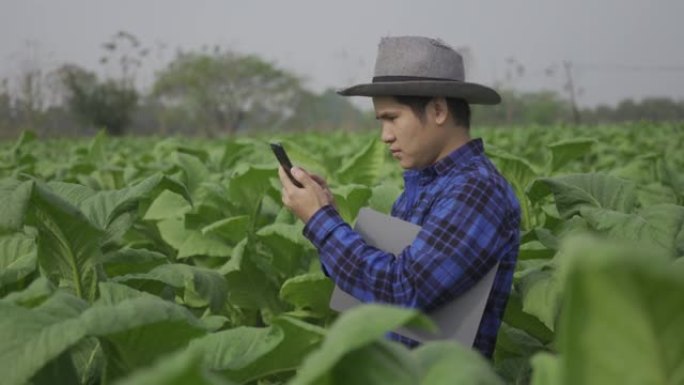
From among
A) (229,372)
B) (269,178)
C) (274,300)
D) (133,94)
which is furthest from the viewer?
(133,94)

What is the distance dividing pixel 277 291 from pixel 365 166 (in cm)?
101

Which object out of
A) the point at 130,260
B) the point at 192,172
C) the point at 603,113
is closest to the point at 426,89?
the point at 130,260

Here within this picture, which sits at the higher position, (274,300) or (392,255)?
(392,255)

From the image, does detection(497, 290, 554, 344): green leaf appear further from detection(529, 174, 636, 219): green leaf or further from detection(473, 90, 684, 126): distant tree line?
detection(473, 90, 684, 126): distant tree line

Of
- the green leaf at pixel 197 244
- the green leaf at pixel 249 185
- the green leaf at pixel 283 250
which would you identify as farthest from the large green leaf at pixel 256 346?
the green leaf at pixel 249 185

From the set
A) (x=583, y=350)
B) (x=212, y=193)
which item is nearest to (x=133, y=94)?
(x=212, y=193)

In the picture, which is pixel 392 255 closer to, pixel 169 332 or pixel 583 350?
pixel 169 332

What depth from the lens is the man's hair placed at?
2023 millimetres

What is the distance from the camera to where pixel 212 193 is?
11.2ft

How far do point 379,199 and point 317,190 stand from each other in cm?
111

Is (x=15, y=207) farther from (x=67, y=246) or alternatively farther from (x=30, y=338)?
(x=30, y=338)

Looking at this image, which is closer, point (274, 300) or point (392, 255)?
point (392, 255)

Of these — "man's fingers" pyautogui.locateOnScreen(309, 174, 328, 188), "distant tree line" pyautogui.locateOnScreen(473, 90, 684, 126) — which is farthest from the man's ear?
"distant tree line" pyautogui.locateOnScreen(473, 90, 684, 126)

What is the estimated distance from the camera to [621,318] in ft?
2.24
